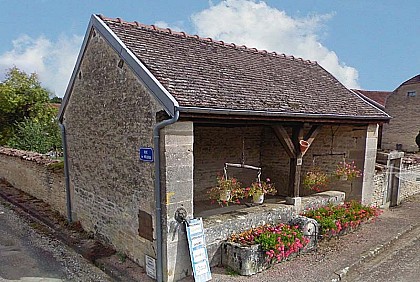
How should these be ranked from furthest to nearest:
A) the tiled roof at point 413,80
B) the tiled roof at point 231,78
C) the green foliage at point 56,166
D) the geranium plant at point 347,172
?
the tiled roof at point 413,80 < the green foliage at point 56,166 < the geranium plant at point 347,172 < the tiled roof at point 231,78

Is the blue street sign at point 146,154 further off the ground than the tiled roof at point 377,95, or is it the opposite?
the tiled roof at point 377,95

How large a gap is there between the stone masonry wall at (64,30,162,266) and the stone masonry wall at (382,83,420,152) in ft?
87.3

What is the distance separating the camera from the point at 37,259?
6863 mm

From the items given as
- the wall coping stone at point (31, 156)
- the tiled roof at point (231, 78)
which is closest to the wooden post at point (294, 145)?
the tiled roof at point (231, 78)

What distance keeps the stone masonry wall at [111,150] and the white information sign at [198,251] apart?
76 centimetres

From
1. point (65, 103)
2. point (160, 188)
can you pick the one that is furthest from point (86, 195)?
point (160, 188)

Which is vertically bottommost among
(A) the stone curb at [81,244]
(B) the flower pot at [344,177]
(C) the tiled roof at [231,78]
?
(A) the stone curb at [81,244]

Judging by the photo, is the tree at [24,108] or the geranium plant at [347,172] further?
the tree at [24,108]

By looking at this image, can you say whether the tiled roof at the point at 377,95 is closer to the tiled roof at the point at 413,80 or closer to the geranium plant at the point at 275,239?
the tiled roof at the point at 413,80

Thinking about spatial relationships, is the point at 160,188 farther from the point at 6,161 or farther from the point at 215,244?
the point at 6,161

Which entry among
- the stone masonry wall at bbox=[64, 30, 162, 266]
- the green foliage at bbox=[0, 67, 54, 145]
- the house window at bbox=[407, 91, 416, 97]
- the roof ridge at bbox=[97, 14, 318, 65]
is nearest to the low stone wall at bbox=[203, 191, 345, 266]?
the stone masonry wall at bbox=[64, 30, 162, 266]

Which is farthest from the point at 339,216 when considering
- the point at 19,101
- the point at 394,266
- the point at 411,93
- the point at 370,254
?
the point at 411,93

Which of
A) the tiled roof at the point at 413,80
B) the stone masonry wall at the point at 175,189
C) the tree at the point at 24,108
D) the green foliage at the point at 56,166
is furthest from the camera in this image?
the tiled roof at the point at 413,80

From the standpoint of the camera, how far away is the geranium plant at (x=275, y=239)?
6035 mm
